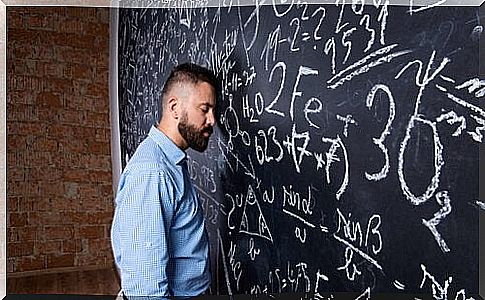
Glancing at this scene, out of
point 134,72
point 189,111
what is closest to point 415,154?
point 189,111

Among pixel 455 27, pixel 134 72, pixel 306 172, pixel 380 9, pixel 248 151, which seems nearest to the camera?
pixel 455 27

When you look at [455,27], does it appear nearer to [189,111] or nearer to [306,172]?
[306,172]

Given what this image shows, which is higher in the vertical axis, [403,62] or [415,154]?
[403,62]

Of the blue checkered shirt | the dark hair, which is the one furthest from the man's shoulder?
the dark hair

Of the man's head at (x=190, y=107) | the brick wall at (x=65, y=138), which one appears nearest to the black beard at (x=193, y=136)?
the man's head at (x=190, y=107)

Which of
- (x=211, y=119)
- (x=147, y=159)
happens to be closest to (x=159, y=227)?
(x=147, y=159)

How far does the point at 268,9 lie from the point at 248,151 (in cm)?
30

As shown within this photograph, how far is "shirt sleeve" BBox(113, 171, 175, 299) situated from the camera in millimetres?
1836

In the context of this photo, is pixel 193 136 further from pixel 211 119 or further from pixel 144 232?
pixel 144 232

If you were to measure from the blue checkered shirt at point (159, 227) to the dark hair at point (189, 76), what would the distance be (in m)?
0.11

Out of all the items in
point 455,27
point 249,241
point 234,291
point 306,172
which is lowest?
point 234,291

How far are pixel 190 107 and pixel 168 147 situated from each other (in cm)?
10

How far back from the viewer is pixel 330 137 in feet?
5.37

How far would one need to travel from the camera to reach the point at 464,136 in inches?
55.9
